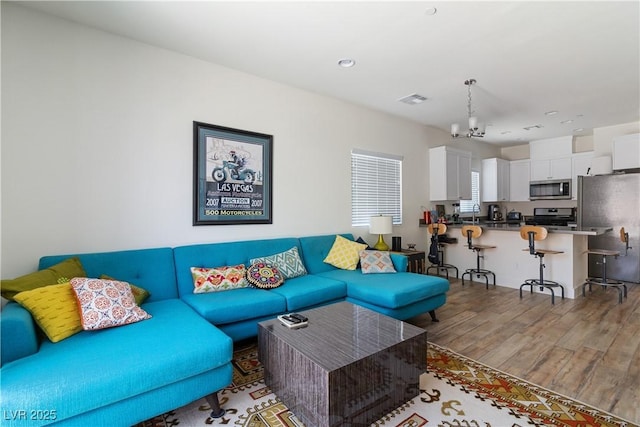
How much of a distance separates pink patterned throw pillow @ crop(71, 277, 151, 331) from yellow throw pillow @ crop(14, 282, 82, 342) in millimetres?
39

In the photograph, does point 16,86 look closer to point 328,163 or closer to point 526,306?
point 328,163

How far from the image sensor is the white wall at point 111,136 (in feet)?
7.56

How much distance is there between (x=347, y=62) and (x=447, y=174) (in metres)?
3.18

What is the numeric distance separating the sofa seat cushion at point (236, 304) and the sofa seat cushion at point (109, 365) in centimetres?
33

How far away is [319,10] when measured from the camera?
7.68 ft

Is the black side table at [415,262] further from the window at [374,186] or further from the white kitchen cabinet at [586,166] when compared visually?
the white kitchen cabinet at [586,166]

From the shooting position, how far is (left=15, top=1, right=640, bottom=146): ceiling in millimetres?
2340

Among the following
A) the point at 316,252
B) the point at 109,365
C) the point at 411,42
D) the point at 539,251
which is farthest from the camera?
the point at 539,251

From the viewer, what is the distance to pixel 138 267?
262cm

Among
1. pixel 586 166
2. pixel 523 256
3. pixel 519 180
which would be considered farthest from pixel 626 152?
pixel 523 256

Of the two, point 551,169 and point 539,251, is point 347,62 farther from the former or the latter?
point 551,169

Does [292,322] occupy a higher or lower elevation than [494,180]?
lower

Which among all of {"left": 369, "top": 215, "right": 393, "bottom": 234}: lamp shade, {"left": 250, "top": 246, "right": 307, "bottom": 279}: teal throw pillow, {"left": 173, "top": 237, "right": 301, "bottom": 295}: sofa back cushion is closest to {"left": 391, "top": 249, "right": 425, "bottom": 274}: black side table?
{"left": 369, "top": 215, "right": 393, "bottom": 234}: lamp shade

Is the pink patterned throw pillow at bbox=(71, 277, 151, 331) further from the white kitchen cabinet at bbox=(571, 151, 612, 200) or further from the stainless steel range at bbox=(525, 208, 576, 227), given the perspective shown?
the white kitchen cabinet at bbox=(571, 151, 612, 200)
